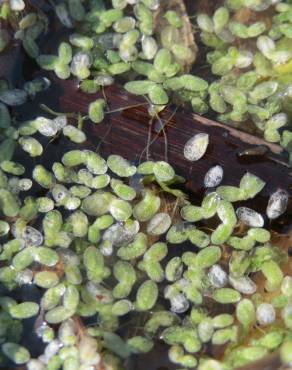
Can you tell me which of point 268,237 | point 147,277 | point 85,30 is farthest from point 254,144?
point 85,30

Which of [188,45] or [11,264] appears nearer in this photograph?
[11,264]

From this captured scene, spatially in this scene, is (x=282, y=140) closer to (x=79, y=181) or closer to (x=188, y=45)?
(x=188, y=45)

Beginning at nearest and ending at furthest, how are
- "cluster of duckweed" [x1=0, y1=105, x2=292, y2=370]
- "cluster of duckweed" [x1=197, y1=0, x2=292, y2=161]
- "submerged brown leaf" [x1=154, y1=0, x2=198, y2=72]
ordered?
1. "cluster of duckweed" [x1=0, y1=105, x2=292, y2=370]
2. "cluster of duckweed" [x1=197, y1=0, x2=292, y2=161]
3. "submerged brown leaf" [x1=154, y1=0, x2=198, y2=72]

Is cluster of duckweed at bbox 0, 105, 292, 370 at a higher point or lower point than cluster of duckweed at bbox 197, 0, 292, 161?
lower

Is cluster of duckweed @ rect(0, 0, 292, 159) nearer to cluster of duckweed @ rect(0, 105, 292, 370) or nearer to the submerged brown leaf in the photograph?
the submerged brown leaf

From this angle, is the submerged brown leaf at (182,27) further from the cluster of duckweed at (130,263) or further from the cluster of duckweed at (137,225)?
the cluster of duckweed at (130,263)

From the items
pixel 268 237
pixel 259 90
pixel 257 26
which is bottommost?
pixel 268 237

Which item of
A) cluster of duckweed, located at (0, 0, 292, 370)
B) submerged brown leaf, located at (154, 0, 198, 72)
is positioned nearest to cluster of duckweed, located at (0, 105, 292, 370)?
cluster of duckweed, located at (0, 0, 292, 370)

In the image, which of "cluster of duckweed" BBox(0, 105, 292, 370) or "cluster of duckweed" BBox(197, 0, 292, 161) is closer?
"cluster of duckweed" BBox(0, 105, 292, 370)
